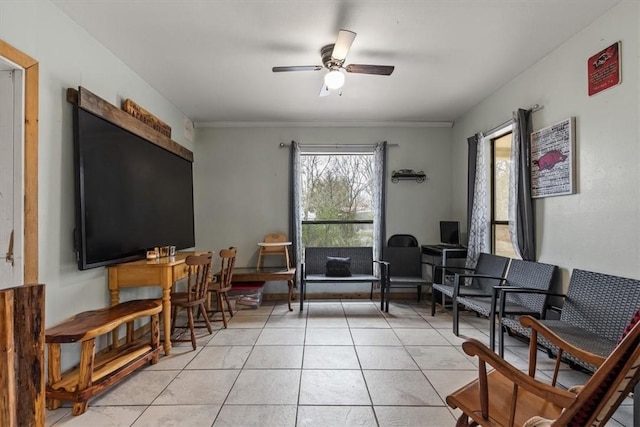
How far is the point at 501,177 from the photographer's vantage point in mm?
3947

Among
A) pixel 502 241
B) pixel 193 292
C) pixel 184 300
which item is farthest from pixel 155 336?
pixel 502 241

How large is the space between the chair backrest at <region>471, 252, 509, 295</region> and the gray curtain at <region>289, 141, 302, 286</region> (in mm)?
2357

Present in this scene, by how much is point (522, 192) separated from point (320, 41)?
235cm

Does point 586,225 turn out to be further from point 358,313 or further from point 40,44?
point 40,44

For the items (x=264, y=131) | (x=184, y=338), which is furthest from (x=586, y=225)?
(x=264, y=131)

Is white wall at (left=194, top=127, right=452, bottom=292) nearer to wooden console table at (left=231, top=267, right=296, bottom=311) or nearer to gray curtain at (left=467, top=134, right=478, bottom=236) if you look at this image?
wooden console table at (left=231, top=267, right=296, bottom=311)

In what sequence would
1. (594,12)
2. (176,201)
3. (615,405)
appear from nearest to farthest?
1. (615,405)
2. (594,12)
3. (176,201)

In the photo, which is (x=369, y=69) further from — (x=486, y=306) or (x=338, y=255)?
(x=338, y=255)

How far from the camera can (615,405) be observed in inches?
41.8

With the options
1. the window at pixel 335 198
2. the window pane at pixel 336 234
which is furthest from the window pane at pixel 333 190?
the window pane at pixel 336 234

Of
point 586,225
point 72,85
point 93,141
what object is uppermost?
point 72,85

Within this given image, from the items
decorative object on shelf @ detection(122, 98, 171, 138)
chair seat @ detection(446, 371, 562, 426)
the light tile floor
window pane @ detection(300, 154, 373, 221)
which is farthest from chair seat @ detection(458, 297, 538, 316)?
decorative object on shelf @ detection(122, 98, 171, 138)

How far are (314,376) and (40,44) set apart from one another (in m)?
2.94

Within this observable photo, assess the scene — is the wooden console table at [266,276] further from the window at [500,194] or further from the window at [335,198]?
the window at [500,194]
